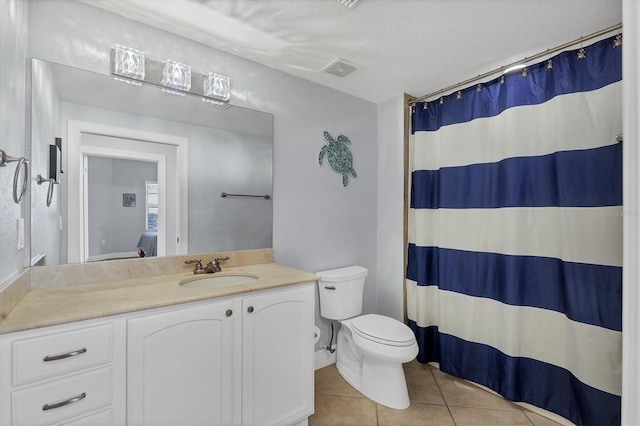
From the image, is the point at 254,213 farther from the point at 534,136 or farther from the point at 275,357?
the point at 534,136

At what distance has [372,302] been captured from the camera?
104 inches

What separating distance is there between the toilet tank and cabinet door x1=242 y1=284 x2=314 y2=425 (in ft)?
1.83

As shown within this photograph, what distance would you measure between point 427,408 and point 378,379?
1.11 ft

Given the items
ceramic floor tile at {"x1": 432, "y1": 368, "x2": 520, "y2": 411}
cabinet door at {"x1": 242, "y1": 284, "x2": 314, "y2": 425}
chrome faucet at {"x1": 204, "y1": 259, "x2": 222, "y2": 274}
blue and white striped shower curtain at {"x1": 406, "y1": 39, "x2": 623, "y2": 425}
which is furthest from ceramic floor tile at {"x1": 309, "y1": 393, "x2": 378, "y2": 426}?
chrome faucet at {"x1": 204, "y1": 259, "x2": 222, "y2": 274}

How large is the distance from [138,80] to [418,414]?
253 centimetres

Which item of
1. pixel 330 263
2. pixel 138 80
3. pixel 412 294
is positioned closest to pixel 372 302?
pixel 412 294

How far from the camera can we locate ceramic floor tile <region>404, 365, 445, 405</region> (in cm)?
194

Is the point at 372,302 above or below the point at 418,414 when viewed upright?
above

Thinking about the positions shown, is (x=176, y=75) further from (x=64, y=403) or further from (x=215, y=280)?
(x=64, y=403)

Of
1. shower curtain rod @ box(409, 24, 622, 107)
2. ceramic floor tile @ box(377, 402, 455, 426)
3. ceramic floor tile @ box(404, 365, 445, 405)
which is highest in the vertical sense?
shower curtain rod @ box(409, 24, 622, 107)

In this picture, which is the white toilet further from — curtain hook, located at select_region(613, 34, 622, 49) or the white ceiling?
curtain hook, located at select_region(613, 34, 622, 49)

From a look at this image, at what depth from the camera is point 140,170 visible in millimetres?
1619

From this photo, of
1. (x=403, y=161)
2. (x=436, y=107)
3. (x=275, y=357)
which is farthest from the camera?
(x=403, y=161)

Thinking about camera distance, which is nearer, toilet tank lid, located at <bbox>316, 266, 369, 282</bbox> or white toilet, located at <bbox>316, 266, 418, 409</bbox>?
white toilet, located at <bbox>316, 266, 418, 409</bbox>
